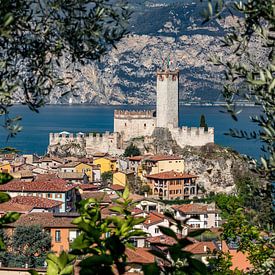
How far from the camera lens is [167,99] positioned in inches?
1933

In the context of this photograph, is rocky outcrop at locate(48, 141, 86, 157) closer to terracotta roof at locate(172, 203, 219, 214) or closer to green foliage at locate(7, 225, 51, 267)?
terracotta roof at locate(172, 203, 219, 214)

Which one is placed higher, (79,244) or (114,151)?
(79,244)

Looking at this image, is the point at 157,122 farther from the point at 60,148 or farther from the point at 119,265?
the point at 119,265

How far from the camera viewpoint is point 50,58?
441cm

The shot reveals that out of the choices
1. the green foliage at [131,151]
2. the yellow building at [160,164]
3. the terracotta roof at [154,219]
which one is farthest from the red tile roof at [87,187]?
the terracotta roof at [154,219]

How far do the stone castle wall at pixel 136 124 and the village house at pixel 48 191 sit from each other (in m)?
13.3

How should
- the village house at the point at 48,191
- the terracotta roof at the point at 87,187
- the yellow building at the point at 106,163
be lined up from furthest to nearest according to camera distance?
the yellow building at the point at 106,163 < the terracotta roof at the point at 87,187 < the village house at the point at 48,191

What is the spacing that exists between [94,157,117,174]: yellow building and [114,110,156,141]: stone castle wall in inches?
121

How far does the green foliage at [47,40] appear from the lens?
4.18m

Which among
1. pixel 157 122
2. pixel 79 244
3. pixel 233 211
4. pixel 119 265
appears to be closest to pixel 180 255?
pixel 119 265

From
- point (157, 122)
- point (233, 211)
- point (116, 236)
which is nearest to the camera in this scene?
point (116, 236)

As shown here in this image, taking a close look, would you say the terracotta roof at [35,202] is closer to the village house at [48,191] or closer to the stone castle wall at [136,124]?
the village house at [48,191]

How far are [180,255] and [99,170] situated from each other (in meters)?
42.6

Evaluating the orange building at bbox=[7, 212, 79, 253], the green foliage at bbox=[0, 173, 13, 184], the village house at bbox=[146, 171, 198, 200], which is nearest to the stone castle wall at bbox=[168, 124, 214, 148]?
the village house at bbox=[146, 171, 198, 200]
